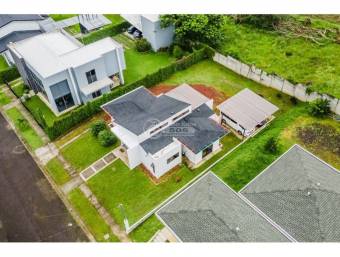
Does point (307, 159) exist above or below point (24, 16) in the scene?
below

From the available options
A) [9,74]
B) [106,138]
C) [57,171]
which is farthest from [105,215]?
[9,74]

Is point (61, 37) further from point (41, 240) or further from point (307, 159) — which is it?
point (307, 159)

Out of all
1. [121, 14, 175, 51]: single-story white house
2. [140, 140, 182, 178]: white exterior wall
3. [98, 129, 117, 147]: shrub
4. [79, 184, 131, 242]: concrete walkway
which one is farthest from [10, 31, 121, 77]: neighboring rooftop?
[140, 140, 182, 178]: white exterior wall

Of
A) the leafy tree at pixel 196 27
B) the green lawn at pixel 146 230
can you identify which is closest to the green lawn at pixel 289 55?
the leafy tree at pixel 196 27

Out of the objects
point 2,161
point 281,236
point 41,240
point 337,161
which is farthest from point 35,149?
point 337,161

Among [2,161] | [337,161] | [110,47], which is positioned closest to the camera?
[337,161]

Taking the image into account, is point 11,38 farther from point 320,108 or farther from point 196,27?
point 320,108
